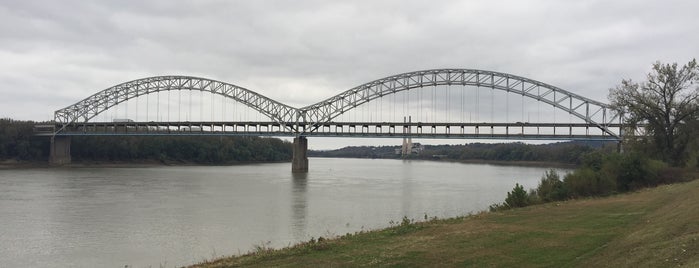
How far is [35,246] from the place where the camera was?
1858 centimetres

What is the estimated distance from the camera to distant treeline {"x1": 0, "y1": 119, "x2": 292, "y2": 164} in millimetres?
90750

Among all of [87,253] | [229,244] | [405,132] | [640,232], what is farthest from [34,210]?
[405,132]

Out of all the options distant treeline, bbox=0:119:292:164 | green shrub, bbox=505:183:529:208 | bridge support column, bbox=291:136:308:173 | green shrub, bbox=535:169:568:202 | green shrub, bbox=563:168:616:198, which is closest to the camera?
green shrub, bbox=505:183:529:208

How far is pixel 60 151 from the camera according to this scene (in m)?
95.3

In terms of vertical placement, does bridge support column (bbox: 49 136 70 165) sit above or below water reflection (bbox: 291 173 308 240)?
above

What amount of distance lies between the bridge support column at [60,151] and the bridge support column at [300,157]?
135 ft

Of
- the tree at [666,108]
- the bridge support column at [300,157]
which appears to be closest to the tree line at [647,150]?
the tree at [666,108]

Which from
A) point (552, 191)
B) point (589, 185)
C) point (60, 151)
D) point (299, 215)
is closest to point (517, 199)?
point (552, 191)

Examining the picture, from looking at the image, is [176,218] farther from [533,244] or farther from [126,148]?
[126,148]

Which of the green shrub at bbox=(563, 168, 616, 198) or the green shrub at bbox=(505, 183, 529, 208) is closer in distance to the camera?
the green shrub at bbox=(505, 183, 529, 208)

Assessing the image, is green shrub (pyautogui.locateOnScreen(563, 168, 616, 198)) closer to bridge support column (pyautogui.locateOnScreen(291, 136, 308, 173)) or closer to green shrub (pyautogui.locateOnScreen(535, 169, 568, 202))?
green shrub (pyautogui.locateOnScreen(535, 169, 568, 202))

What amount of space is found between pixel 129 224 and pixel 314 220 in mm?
8053

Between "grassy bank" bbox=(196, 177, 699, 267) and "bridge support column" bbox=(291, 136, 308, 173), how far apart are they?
6364 centimetres

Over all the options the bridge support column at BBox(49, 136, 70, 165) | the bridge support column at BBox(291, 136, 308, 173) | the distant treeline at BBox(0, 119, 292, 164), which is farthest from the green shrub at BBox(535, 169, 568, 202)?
the bridge support column at BBox(49, 136, 70, 165)
